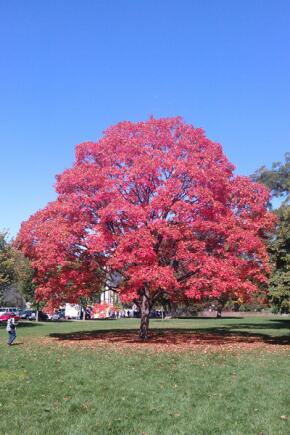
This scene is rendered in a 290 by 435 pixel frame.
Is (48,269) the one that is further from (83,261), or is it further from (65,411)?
(65,411)

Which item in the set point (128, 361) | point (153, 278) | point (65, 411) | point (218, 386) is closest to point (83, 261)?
point (153, 278)

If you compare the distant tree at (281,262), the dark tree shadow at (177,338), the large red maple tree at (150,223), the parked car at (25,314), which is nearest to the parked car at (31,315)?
the parked car at (25,314)

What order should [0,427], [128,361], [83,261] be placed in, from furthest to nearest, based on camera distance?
[83,261]
[128,361]
[0,427]

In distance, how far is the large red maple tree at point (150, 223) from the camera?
69.3ft

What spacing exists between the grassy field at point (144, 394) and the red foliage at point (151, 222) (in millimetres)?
5196

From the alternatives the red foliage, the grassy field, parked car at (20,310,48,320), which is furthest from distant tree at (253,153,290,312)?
parked car at (20,310,48,320)

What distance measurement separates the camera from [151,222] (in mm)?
21359

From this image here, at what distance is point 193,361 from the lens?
1548cm

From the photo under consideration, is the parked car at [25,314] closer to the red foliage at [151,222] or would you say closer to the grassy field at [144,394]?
the red foliage at [151,222]

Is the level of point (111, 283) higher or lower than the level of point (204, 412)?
higher

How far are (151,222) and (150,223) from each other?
9.6 inches

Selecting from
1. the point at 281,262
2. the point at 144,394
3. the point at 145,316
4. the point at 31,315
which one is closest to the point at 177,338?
the point at 145,316

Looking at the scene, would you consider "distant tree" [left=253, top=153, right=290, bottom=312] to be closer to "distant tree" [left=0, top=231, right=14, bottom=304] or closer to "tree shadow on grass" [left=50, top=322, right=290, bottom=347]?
"tree shadow on grass" [left=50, top=322, right=290, bottom=347]

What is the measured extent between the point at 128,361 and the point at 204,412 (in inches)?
277
